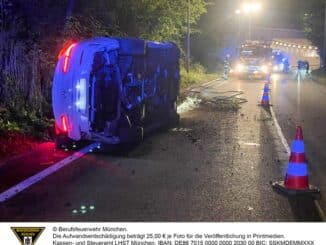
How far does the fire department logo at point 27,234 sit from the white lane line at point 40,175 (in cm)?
173

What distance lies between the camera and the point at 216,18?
47375 millimetres

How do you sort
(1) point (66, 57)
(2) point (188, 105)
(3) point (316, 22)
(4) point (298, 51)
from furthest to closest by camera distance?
(4) point (298, 51) → (3) point (316, 22) → (2) point (188, 105) → (1) point (66, 57)

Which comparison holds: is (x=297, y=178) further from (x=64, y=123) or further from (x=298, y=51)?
(x=298, y=51)

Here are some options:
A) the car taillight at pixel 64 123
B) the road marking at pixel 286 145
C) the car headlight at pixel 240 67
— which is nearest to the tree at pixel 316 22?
the car headlight at pixel 240 67

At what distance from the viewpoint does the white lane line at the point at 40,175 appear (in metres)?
6.55

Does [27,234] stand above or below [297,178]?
above

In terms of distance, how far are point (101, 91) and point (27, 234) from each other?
4.54 metres

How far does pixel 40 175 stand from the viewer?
7539mm

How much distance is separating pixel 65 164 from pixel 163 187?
1904 millimetres

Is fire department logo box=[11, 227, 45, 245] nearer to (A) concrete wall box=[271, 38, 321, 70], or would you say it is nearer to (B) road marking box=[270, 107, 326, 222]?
(B) road marking box=[270, 107, 326, 222]

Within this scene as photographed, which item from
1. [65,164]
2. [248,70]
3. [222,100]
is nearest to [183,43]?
[248,70]

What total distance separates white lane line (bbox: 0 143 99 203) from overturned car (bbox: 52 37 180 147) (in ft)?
1.09

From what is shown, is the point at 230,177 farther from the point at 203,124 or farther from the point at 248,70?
the point at 248,70

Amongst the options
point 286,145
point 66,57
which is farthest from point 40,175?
point 286,145
